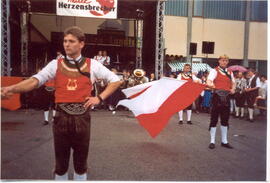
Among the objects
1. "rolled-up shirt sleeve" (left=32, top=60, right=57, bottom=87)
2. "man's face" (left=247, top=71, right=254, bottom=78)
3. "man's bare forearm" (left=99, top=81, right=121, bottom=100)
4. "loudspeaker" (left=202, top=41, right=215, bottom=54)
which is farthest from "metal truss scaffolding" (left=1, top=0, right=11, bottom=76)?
"man's face" (left=247, top=71, right=254, bottom=78)

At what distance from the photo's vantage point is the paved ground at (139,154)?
3.40 m

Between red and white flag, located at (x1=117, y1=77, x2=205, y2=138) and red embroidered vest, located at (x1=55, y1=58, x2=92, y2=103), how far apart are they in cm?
141

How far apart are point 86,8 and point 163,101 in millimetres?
1956

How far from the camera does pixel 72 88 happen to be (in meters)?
2.45

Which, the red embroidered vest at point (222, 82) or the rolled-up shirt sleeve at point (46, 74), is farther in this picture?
the red embroidered vest at point (222, 82)

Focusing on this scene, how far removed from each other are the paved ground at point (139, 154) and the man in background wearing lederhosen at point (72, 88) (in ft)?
2.95

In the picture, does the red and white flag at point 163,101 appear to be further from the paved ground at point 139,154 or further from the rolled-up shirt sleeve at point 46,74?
the rolled-up shirt sleeve at point 46,74

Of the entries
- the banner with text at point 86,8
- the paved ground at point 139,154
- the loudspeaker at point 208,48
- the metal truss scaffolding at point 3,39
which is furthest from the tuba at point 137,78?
the metal truss scaffolding at point 3,39

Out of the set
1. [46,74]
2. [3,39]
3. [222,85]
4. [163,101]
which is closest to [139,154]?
[163,101]

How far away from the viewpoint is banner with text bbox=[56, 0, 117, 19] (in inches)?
176

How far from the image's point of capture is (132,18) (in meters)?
8.45

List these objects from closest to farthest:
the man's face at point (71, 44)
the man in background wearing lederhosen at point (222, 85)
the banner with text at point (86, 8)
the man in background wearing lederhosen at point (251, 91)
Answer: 1. the man's face at point (71, 44)
2. the banner with text at point (86, 8)
3. the man in background wearing lederhosen at point (222, 85)
4. the man in background wearing lederhosen at point (251, 91)

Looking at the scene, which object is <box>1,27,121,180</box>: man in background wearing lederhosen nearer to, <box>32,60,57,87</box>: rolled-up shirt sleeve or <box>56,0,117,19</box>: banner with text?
<box>32,60,57,87</box>: rolled-up shirt sleeve

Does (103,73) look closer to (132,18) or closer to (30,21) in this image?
(30,21)
